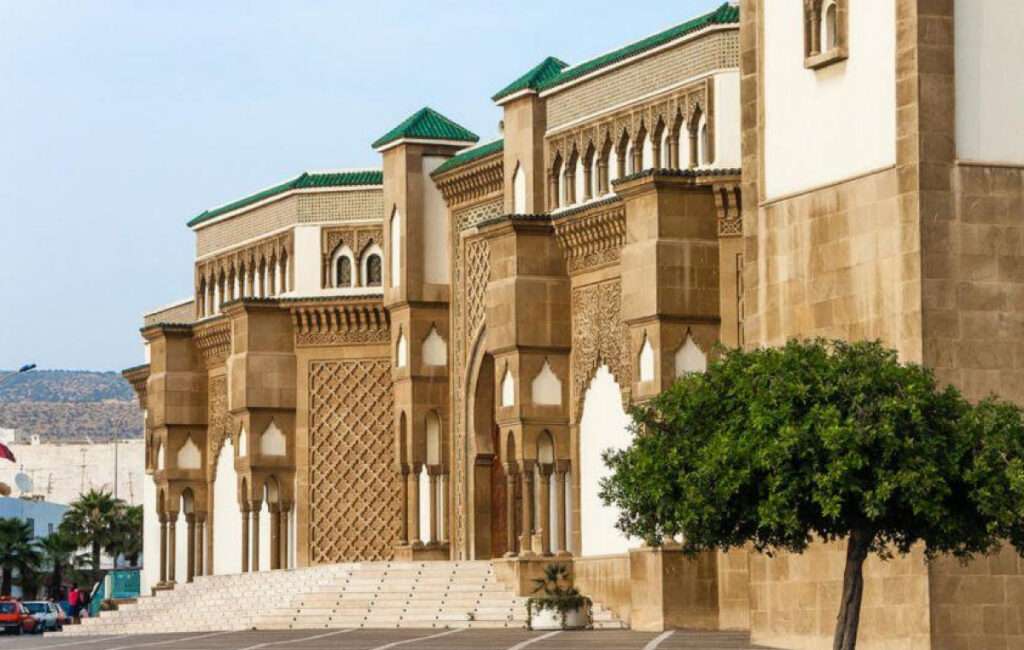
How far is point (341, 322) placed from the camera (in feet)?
149

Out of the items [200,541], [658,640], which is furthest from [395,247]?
[658,640]

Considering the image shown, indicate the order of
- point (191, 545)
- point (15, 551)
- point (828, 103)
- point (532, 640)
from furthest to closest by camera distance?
point (15, 551), point (191, 545), point (532, 640), point (828, 103)

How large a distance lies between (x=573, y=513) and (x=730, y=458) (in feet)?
49.2

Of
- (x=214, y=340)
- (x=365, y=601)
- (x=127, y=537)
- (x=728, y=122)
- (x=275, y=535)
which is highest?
(x=728, y=122)

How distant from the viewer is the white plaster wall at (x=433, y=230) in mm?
43219

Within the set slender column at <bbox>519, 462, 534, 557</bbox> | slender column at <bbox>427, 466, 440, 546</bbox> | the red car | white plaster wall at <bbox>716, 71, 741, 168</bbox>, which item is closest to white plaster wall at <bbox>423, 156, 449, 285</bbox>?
slender column at <bbox>427, 466, 440, 546</bbox>

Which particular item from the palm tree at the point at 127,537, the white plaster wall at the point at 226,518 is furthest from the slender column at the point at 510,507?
the palm tree at the point at 127,537

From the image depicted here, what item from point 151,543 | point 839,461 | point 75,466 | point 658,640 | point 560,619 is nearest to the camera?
point 839,461

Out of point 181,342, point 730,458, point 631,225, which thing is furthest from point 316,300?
point 730,458

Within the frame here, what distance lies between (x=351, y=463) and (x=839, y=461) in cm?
2402

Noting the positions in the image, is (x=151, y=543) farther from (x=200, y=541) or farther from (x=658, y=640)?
(x=658, y=640)

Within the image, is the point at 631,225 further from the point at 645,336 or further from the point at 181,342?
the point at 181,342

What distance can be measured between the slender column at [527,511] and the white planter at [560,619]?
2.64m

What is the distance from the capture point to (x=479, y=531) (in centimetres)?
4169
